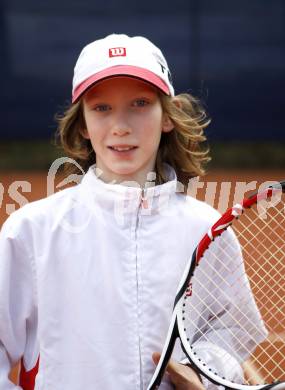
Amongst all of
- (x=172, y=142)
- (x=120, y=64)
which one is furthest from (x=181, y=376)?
(x=120, y=64)

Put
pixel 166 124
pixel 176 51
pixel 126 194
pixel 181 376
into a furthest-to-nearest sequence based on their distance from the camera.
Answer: pixel 176 51
pixel 166 124
pixel 126 194
pixel 181 376

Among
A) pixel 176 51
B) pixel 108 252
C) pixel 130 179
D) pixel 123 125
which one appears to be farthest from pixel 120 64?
pixel 176 51

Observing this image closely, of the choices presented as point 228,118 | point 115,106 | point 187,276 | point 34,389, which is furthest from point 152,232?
point 228,118

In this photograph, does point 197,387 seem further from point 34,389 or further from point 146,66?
point 146,66

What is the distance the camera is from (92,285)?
172cm

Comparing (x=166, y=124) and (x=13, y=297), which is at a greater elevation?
(x=166, y=124)

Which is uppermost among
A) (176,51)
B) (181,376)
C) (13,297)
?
(13,297)

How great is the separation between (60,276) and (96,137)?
312mm

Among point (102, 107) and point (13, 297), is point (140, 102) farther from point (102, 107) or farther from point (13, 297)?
point (13, 297)

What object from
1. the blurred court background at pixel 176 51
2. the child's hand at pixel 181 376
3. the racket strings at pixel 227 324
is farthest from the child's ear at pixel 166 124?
the blurred court background at pixel 176 51

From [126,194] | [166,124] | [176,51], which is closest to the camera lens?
[126,194]

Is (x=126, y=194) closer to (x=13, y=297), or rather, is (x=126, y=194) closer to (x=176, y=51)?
(x=13, y=297)

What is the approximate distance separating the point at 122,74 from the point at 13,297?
1.72 feet

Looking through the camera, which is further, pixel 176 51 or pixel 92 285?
pixel 176 51
